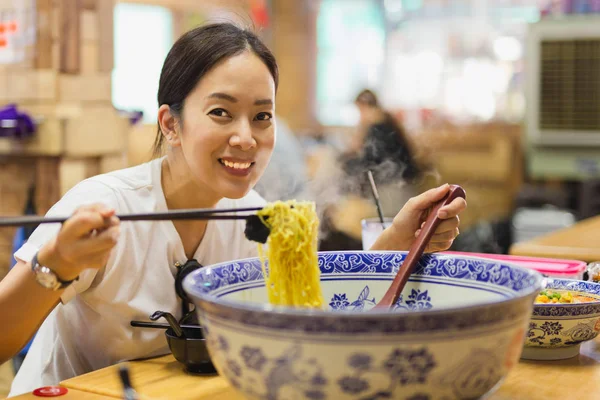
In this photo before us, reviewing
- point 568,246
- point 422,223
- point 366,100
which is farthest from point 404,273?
point 366,100

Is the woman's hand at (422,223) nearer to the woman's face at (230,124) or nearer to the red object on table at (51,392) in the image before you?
the woman's face at (230,124)

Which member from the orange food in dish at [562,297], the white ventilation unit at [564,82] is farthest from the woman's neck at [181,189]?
the white ventilation unit at [564,82]

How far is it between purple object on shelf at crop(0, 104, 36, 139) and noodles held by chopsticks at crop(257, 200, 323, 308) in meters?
2.37

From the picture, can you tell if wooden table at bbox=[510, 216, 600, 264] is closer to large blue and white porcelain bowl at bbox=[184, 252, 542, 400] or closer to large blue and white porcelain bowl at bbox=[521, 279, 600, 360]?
large blue and white porcelain bowl at bbox=[521, 279, 600, 360]

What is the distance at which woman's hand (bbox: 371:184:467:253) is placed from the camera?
145 cm

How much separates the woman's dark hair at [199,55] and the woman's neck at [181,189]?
0.47 feet

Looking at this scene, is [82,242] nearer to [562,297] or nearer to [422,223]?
[422,223]

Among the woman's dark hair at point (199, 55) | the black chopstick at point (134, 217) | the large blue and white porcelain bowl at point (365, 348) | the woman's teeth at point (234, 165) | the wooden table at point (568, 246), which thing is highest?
the woman's dark hair at point (199, 55)

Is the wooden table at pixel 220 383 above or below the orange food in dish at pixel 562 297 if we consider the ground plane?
below

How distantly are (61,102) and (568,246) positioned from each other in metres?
2.38

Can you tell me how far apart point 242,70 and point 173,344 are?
Result: 62 centimetres

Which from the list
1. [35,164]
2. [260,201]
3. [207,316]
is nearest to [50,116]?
[35,164]

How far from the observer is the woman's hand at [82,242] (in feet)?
3.49

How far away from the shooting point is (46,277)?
3.94ft
